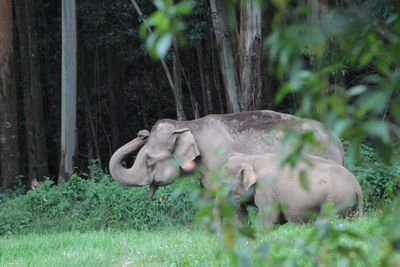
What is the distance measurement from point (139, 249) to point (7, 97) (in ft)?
37.8

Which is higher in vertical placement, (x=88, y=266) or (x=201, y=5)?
(x=201, y=5)

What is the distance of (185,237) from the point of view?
9.11 m

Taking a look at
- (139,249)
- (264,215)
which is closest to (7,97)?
(264,215)

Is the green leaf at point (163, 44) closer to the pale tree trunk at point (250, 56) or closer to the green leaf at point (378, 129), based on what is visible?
the green leaf at point (378, 129)

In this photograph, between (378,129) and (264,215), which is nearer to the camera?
(378,129)

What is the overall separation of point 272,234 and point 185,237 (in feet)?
4.40

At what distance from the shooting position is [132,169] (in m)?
11.7

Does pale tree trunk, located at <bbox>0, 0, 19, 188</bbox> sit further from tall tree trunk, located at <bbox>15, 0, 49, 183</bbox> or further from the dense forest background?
tall tree trunk, located at <bbox>15, 0, 49, 183</bbox>

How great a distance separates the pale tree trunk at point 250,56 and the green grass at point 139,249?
665 centimetres

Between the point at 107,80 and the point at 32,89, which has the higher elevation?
the point at 32,89

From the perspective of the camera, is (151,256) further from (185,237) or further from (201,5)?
(201,5)

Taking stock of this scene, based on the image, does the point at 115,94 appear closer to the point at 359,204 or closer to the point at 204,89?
the point at 204,89

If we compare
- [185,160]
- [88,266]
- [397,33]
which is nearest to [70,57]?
[185,160]

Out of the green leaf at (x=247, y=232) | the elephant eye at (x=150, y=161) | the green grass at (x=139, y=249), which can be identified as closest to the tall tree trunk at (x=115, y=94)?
the elephant eye at (x=150, y=161)
